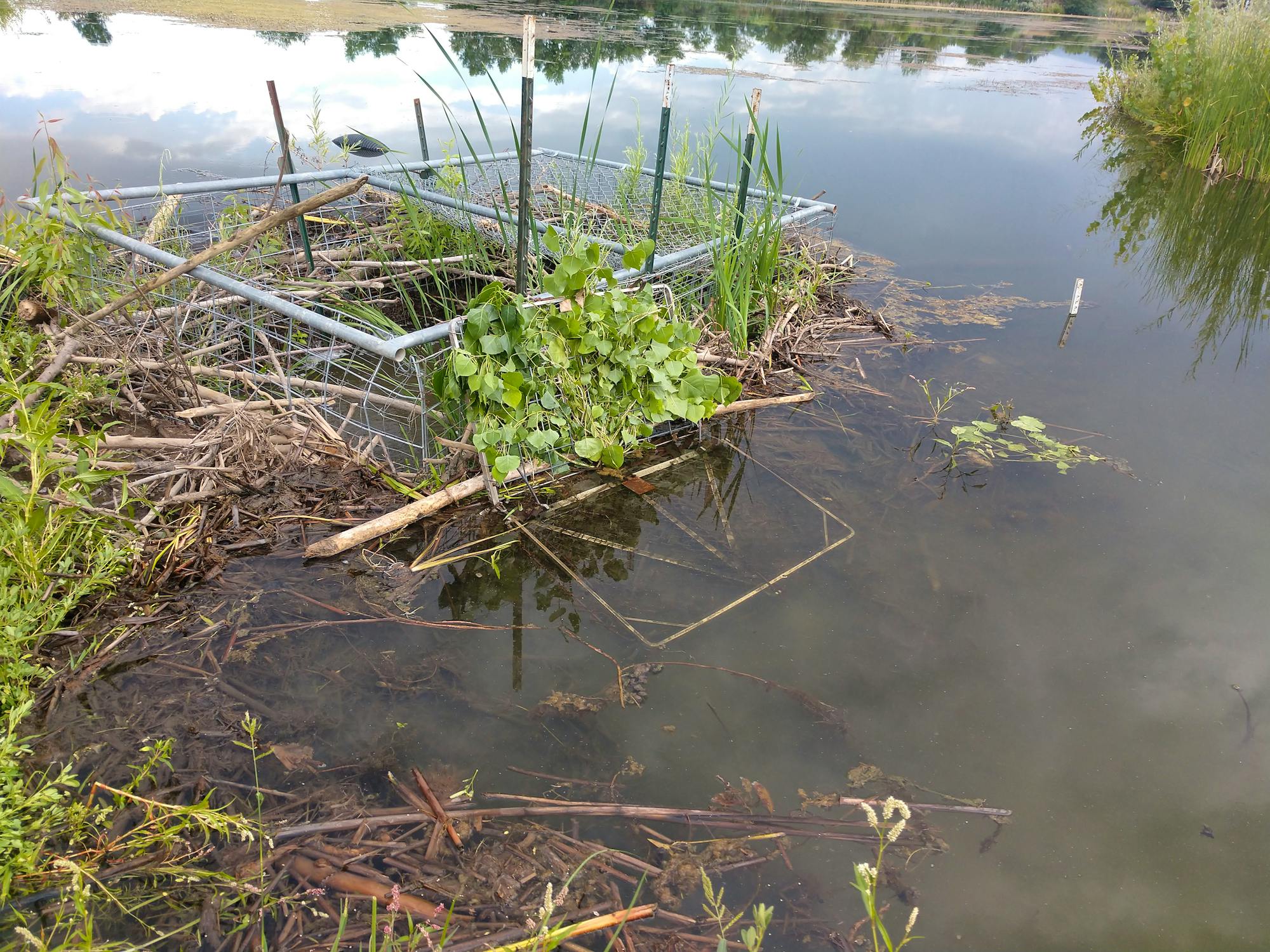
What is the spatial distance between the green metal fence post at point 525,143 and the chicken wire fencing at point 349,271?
0.78 ft

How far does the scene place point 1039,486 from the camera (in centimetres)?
326

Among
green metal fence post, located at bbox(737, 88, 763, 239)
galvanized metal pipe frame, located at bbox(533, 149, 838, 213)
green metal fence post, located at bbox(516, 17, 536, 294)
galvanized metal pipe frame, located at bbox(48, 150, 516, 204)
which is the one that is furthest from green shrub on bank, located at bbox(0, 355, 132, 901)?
galvanized metal pipe frame, located at bbox(533, 149, 838, 213)

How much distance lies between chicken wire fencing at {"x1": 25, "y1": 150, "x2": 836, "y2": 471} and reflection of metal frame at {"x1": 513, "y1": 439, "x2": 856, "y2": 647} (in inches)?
21.8

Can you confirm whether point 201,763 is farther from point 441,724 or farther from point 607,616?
point 607,616

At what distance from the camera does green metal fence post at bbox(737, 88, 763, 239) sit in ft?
12.4

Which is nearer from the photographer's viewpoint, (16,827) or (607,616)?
(16,827)

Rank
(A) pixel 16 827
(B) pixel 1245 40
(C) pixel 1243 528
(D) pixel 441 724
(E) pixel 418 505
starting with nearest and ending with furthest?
(A) pixel 16 827, (D) pixel 441 724, (E) pixel 418 505, (C) pixel 1243 528, (B) pixel 1245 40

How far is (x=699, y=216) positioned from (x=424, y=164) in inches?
65.8

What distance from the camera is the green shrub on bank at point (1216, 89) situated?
801 cm

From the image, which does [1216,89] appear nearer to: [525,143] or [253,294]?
[525,143]

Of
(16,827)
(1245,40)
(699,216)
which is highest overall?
(1245,40)

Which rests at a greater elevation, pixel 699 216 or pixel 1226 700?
pixel 699 216

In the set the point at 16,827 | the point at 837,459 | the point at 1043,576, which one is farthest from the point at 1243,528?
the point at 16,827

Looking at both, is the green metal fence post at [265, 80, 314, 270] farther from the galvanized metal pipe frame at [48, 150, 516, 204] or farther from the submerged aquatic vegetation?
the submerged aquatic vegetation
